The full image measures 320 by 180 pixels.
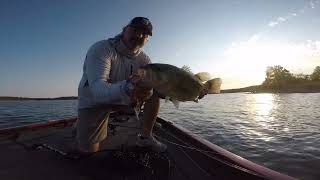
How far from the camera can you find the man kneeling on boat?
12.6ft

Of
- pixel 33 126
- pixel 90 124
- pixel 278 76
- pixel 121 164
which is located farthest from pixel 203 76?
pixel 278 76

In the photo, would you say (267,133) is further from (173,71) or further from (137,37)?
(173,71)

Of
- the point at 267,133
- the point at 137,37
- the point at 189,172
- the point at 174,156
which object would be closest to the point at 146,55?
the point at 137,37

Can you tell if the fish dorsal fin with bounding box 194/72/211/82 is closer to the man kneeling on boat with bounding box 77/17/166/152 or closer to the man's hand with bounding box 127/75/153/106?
the man's hand with bounding box 127/75/153/106

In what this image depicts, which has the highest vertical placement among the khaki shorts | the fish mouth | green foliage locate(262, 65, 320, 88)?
green foliage locate(262, 65, 320, 88)

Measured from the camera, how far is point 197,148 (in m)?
4.93

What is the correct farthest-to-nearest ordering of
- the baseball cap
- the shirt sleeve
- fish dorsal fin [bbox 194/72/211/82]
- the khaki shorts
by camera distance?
the khaki shorts → the baseball cap → fish dorsal fin [bbox 194/72/211/82] → the shirt sleeve

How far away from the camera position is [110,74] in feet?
14.2

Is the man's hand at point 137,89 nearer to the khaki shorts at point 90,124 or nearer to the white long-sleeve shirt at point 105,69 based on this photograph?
the white long-sleeve shirt at point 105,69

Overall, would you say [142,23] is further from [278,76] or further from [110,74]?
[278,76]

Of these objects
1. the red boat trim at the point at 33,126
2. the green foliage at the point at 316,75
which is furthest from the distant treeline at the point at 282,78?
the red boat trim at the point at 33,126

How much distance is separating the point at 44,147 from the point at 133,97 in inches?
118

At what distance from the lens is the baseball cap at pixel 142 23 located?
13.1ft

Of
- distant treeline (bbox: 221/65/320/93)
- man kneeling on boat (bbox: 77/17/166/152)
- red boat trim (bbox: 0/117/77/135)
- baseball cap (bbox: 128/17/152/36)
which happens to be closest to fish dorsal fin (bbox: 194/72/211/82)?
man kneeling on boat (bbox: 77/17/166/152)
